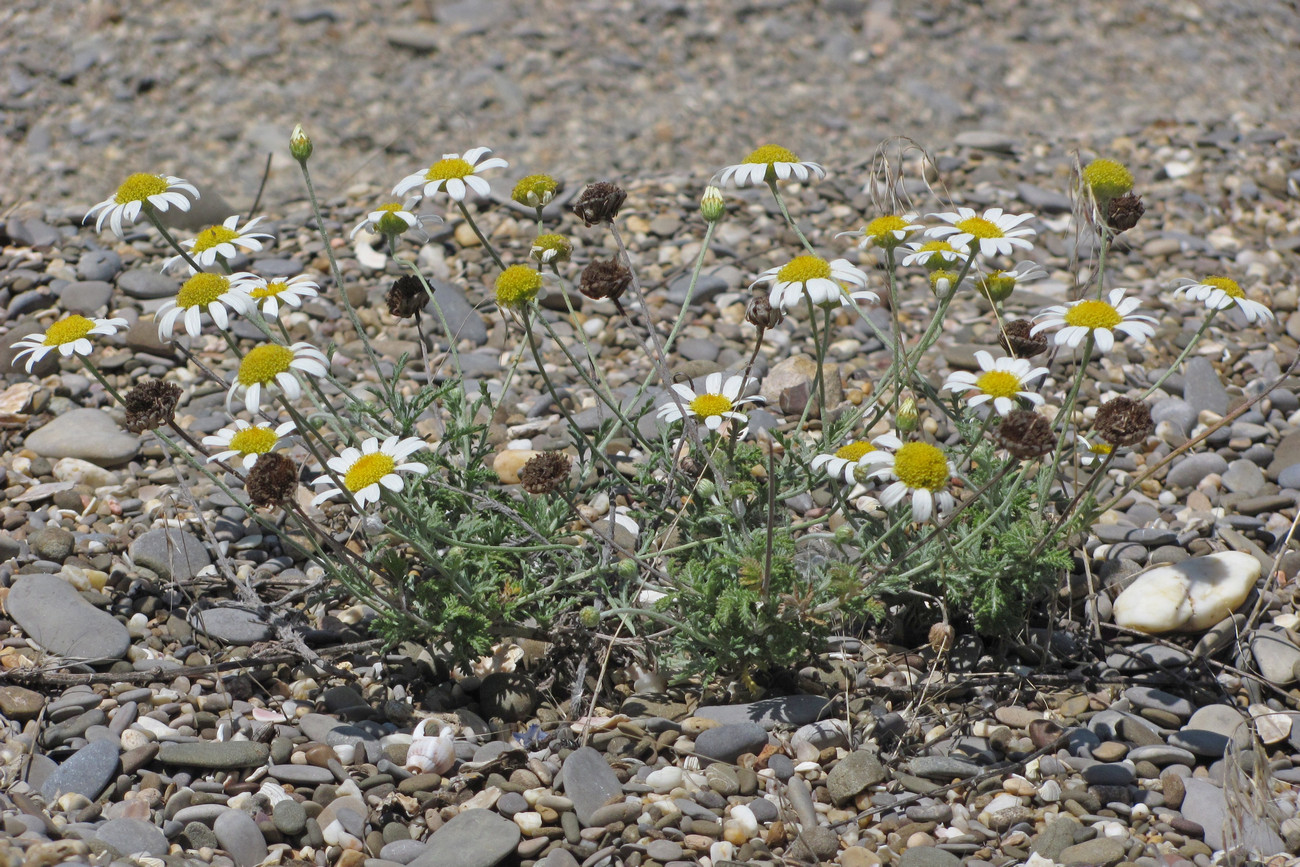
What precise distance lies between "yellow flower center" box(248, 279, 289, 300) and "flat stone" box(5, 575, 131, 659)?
102cm

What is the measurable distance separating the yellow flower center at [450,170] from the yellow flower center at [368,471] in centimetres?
89

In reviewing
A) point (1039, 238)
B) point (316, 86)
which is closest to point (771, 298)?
point (1039, 238)

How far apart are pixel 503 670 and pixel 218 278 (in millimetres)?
1285

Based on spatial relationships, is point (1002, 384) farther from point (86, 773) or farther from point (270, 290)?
point (86, 773)

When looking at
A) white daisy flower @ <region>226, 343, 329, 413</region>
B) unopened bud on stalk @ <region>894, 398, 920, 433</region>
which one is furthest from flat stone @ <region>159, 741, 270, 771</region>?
unopened bud on stalk @ <region>894, 398, 920, 433</region>

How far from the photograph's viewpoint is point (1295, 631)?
10.2ft

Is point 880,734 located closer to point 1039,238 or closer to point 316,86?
point 1039,238

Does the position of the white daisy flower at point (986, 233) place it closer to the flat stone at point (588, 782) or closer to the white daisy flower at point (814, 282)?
the white daisy flower at point (814, 282)

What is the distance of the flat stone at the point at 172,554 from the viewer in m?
3.28

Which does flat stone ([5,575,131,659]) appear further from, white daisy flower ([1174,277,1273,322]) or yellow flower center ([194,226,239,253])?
white daisy flower ([1174,277,1273,322])

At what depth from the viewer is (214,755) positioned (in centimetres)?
267

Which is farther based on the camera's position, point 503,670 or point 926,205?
point 926,205

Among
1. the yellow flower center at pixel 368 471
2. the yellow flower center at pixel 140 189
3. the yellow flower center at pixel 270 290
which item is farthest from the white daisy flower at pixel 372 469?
the yellow flower center at pixel 140 189

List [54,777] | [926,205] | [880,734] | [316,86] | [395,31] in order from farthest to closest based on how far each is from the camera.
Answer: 1. [395,31]
2. [316,86]
3. [926,205]
4. [880,734]
5. [54,777]
